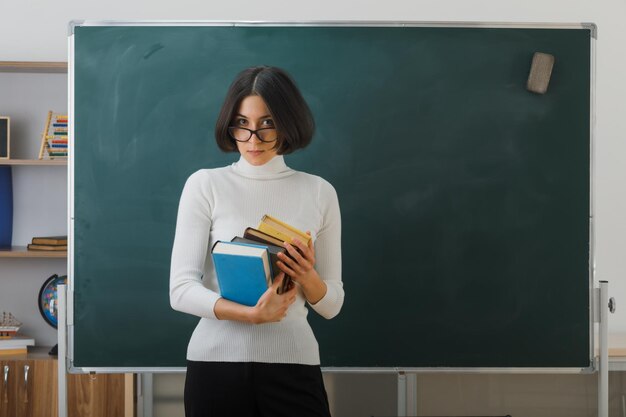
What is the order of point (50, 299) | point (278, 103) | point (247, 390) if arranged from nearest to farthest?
point (247, 390), point (278, 103), point (50, 299)

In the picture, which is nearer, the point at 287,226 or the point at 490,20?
the point at 287,226

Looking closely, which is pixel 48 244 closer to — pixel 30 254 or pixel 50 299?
pixel 30 254

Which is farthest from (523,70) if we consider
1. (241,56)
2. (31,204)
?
(31,204)

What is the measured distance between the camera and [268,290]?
5.74 feet

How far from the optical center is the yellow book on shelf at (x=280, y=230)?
1.75m

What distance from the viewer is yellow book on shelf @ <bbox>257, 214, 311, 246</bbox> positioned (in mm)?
1746

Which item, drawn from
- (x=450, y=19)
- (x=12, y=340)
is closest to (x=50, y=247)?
(x=12, y=340)

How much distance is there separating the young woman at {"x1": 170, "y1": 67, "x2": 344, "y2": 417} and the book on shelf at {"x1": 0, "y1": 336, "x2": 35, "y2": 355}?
1.54 meters

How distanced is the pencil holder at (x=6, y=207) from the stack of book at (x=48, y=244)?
24 centimetres

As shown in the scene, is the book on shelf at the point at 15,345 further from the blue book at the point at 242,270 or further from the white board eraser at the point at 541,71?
the white board eraser at the point at 541,71

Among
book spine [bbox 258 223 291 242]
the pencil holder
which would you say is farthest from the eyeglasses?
the pencil holder

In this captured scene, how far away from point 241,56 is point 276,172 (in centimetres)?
59

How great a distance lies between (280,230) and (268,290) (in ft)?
0.47

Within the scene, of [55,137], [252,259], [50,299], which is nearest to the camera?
[252,259]
